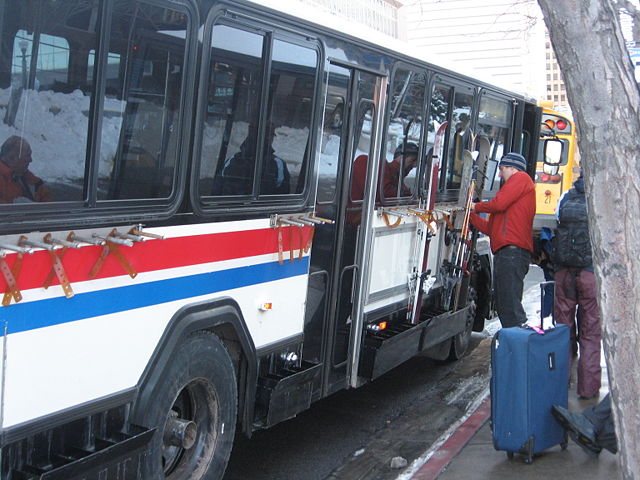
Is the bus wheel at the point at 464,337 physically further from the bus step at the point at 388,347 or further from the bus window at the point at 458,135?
the bus step at the point at 388,347

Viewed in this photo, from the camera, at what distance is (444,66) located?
7.41 metres

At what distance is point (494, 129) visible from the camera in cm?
908

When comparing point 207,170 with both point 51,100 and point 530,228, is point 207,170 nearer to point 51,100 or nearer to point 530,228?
point 51,100

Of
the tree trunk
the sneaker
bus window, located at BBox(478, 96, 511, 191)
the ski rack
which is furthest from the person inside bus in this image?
bus window, located at BBox(478, 96, 511, 191)

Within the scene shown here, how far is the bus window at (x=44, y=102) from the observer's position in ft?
11.0

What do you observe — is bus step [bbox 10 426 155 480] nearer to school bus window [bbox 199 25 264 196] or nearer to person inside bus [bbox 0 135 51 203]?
person inside bus [bbox 0 135 51 203]

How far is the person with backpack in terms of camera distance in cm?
693

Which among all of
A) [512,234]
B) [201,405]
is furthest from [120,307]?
[512,234]

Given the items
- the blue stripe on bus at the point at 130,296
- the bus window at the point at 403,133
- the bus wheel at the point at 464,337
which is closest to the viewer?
the blue stripe on bus at the point at 130,296

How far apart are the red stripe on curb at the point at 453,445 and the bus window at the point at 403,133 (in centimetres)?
184

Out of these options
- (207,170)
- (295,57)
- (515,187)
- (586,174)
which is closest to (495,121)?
(515,187)

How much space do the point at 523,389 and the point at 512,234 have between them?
2517 millimetres

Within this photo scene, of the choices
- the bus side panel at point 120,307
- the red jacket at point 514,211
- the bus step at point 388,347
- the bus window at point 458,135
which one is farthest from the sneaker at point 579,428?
the bus window at point 458,135

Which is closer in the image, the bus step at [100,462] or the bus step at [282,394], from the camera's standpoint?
the bus step at [100,462]
